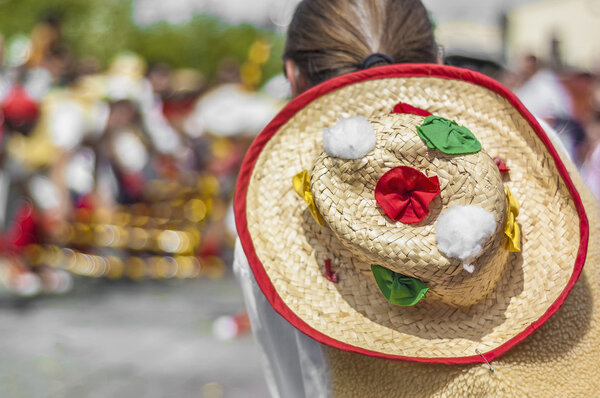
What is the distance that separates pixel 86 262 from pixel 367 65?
A: 4.84 m

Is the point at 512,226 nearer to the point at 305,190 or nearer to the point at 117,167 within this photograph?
the point at 305,190

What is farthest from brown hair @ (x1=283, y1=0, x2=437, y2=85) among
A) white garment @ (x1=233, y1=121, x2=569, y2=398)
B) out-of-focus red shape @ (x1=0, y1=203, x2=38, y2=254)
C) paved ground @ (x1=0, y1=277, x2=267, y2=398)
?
out-of-focus red shape @ (x1=0, y1=203, x2=38, y2=254)

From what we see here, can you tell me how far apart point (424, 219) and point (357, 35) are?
1.64 ft

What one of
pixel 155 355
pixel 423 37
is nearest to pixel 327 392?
pixel 423 37

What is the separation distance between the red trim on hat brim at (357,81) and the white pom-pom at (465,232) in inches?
6.3

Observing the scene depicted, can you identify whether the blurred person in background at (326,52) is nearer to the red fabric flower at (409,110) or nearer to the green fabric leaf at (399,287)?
the red fabric flower at (409,110)

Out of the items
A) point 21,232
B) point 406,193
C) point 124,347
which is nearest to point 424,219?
point 406,193

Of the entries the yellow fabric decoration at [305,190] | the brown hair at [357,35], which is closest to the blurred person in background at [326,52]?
the brown hair at [357,35]

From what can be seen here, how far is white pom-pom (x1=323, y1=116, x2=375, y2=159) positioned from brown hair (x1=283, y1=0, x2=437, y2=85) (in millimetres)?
365

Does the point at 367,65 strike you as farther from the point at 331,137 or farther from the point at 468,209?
the point at 468,209

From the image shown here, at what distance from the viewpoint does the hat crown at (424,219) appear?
1.01 m

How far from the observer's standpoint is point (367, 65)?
1346mm

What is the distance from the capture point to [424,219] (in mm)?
1068

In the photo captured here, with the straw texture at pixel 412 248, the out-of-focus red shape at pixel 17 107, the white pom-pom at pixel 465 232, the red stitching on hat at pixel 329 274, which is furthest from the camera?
the out-of-focus red shape at pixel 17 107
